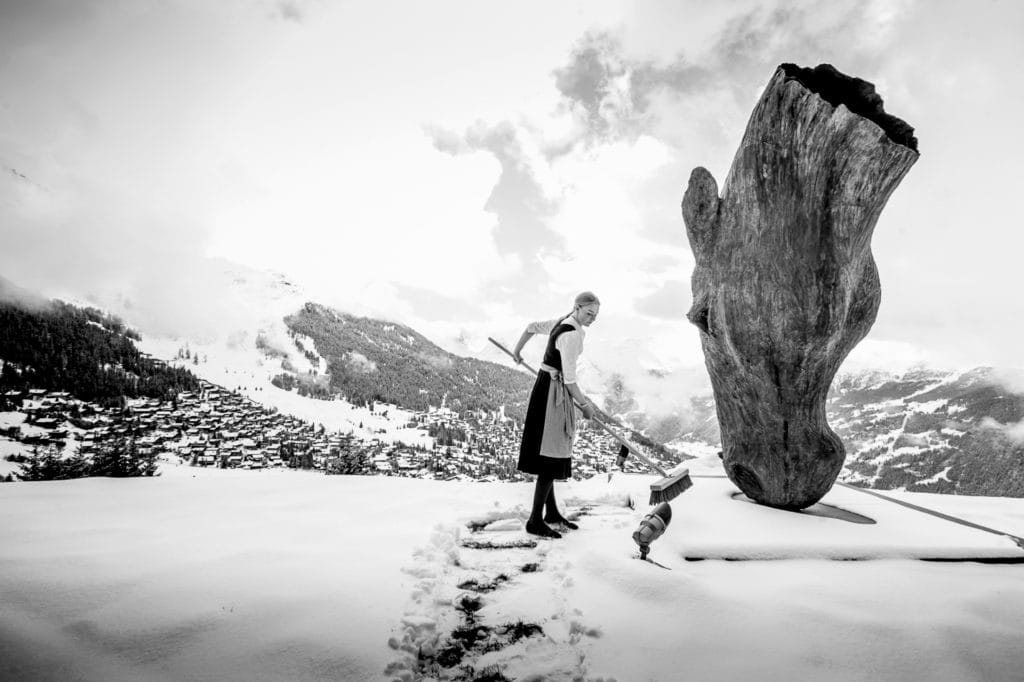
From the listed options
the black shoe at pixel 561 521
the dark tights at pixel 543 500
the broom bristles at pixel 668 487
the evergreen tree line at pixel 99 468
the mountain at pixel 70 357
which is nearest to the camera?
the broom bristles at pixel 668 487

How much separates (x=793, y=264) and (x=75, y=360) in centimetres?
18813

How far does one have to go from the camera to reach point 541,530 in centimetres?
502

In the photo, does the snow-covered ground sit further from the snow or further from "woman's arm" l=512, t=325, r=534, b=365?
the snow

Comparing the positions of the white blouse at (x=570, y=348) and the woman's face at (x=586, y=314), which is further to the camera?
the woman's face at (x=586, y=314)

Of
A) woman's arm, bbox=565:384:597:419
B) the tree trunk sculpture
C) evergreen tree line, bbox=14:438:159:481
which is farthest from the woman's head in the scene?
evergreen tree line, bbox=14:438:159:481

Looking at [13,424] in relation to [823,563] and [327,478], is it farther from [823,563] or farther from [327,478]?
[823,563]

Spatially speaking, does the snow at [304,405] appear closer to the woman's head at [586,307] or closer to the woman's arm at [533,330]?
the woman's arm at [533,330]

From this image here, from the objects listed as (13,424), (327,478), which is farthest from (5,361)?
(327,478)

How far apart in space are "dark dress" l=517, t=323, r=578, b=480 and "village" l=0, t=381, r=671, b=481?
219 feet

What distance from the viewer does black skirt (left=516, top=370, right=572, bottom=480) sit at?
208 inches

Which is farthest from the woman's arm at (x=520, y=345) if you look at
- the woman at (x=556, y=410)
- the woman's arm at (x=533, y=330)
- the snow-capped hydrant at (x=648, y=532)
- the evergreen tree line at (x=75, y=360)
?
the evergreen tree line at (x=75, y=360)

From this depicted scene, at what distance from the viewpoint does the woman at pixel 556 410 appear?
5.25 metres

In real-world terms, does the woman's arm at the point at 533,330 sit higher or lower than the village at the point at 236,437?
higher

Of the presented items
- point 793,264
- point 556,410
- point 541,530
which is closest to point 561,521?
point 541,530
